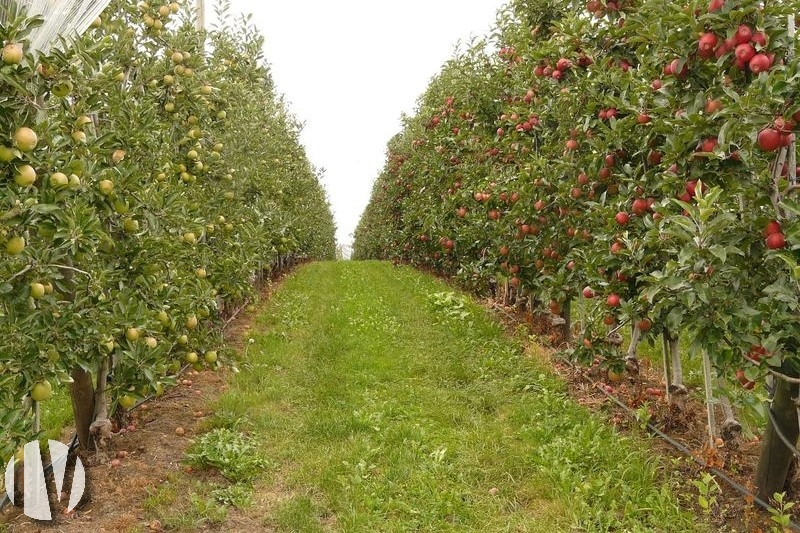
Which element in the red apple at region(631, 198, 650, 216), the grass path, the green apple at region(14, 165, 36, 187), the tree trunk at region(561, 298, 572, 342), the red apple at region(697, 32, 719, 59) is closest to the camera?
the green apple at region(14, 165, 36, 187)

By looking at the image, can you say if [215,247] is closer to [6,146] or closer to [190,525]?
[190,525]

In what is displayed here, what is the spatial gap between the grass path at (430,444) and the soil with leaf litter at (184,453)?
7.6 inches

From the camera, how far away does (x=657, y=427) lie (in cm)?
475

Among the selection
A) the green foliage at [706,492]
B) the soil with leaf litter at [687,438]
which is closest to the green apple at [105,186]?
the green foliage at [706,492]

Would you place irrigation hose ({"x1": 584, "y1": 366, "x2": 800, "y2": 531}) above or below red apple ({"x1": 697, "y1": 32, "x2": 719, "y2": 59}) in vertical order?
below

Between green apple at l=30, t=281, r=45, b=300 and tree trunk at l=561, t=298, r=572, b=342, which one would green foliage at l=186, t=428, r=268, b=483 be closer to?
green apple at l=30, t=281, r=45, b=300

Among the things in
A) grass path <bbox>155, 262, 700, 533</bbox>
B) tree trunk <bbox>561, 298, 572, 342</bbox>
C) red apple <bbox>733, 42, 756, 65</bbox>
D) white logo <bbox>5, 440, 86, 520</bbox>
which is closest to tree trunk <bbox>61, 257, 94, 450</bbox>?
white logo <bbox>5, 440, 86, 520</bbox>

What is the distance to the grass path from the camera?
12.6ft

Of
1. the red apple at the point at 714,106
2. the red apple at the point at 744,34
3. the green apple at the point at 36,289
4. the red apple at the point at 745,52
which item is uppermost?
the red apple at the point at 744,34

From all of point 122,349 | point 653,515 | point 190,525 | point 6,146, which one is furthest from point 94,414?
point 653,515

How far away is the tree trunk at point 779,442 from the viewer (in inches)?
139

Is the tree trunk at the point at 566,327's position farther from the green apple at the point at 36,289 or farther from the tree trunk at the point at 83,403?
the green apple at the point at 36,289

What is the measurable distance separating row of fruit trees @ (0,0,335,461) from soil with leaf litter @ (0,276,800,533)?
35cm

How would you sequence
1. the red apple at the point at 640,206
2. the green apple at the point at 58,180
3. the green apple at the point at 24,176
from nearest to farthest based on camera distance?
1. the green apple at the point at 24,176
2. the green apple at the point at 58,180
3. the red apple at the point at 640,206
